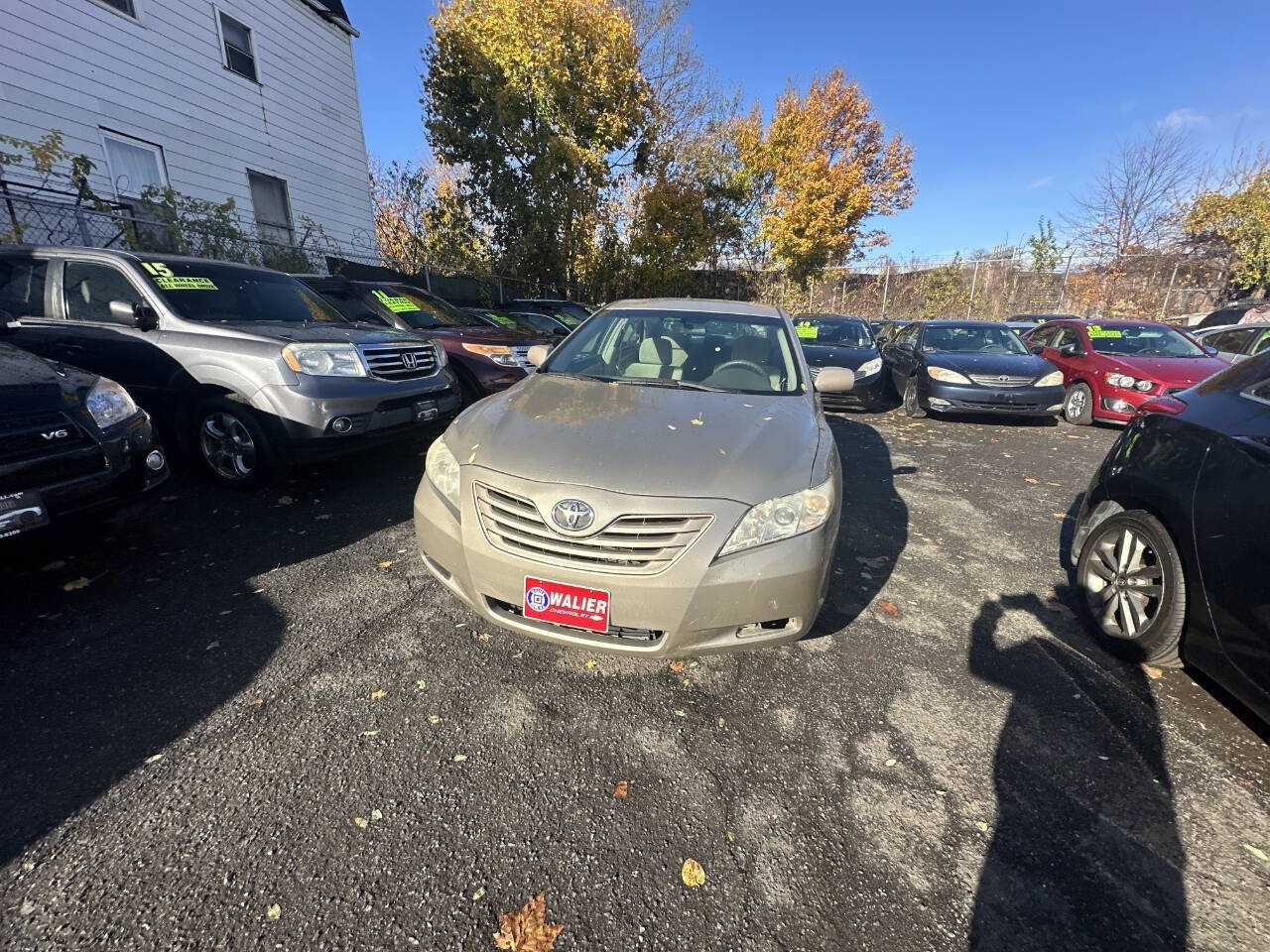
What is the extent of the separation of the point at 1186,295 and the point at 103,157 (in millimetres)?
29440

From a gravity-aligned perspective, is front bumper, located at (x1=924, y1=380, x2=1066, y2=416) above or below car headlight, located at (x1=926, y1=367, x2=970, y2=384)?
below

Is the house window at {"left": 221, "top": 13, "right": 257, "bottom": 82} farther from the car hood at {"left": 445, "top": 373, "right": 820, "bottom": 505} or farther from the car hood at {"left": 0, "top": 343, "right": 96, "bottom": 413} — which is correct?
the car hood at {"left": 445, "top": 373, "right": 820, "bottom": 505}

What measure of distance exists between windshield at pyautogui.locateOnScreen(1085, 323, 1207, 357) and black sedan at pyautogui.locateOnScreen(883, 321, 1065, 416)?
1.05 meters

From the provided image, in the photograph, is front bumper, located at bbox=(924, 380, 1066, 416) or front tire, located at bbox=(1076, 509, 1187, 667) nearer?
front tire, located at bbox=(1076, 509, 1187, 667)

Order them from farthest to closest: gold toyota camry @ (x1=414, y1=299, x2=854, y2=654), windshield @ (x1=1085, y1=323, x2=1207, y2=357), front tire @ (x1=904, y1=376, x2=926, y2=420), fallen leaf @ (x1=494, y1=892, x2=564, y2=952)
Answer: front tire @ (x1=904, y1=376, x2=926, y2=420), windshield @ (x1=1085, y1=323, x2=1207, y2=357), gold toyota camry @ (x1=414, y1=299, x2=854, y2=654), fallen leaf @ (x1=494, y1=892, x2=564, y2=952)

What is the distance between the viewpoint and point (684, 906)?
1536 mm

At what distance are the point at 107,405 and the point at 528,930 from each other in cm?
349

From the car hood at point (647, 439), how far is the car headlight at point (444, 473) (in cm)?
6

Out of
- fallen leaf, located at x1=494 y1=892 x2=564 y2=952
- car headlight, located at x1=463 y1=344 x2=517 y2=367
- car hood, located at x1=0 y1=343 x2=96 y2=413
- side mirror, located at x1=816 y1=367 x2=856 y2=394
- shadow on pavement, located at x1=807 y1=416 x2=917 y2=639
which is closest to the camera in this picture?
fallen leaf, located at x1=494 y1=892 x2=564 y2=952

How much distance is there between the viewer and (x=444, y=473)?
2.40 metres

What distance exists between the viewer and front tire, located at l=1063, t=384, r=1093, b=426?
7824 mm

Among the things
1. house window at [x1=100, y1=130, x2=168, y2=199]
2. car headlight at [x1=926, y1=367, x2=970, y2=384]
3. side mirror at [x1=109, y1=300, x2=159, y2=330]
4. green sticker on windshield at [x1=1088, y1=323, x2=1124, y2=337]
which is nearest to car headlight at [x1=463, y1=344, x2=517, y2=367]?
side mirror at [x1=109, y1=300, x2=159, y2=330]

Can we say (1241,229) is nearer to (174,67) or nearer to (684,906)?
(684,906)

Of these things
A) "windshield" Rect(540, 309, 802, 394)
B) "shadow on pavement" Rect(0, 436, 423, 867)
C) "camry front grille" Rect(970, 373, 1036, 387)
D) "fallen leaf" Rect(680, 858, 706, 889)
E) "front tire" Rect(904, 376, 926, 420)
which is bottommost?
"fallen leaf" Rect(680, 858, 706, 889)
